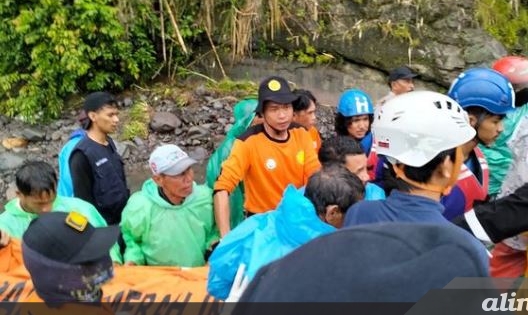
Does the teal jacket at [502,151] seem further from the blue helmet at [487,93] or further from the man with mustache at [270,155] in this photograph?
the man with mustache at [270,155]

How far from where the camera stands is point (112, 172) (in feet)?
11.8

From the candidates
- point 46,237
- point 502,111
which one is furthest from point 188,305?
point 502,111

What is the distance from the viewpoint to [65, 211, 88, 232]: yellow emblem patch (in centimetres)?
172

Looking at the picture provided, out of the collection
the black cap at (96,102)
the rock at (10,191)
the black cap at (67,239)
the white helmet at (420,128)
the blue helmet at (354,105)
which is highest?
the white helmet at (420,128)

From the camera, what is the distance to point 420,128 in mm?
1880

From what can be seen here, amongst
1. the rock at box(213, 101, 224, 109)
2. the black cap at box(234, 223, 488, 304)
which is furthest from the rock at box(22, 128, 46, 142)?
the black cap at box(234, 223, 488, 304)

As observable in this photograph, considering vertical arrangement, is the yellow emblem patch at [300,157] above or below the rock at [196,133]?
above

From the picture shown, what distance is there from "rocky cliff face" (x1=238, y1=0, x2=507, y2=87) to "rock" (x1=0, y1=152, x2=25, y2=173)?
11.7ft

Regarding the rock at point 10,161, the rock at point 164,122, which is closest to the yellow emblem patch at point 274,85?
the rock at point 164,122

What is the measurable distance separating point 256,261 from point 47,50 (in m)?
5.96

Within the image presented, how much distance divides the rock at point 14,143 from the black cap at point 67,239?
5870 millimetres

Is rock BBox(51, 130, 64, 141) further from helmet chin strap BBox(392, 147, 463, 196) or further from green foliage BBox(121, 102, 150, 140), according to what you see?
helmet chin strap BBox(392, 147, 463, 196)

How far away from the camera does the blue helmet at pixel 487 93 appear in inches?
104

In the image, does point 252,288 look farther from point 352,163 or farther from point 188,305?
point 352,163
